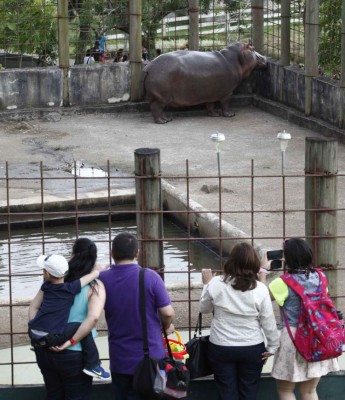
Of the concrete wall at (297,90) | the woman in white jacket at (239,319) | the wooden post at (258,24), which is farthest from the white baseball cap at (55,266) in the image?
the wooden post at (258,24)

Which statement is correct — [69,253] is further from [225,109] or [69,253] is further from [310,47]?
[225,109]

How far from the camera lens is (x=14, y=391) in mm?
6969

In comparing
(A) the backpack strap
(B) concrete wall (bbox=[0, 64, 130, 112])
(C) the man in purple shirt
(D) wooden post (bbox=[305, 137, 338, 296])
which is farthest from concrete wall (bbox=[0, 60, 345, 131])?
(C) the man in purple shirt

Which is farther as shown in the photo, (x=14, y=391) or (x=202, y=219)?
(x=202, y=219)

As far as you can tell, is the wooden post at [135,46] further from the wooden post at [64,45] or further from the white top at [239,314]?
the white top at [239,314]

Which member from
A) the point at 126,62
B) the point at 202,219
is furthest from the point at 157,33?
the point at 202,219

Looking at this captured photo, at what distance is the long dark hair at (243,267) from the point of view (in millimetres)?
6148

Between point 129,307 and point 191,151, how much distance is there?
9617 mm

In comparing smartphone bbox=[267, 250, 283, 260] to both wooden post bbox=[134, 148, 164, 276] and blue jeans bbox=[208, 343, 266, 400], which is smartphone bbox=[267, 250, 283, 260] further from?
wooden post bbox=[134, 148, 164, 276]

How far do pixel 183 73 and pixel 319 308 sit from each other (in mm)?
11282

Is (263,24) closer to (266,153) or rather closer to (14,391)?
(266,153)

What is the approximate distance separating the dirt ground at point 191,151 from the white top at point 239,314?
16.4 feet

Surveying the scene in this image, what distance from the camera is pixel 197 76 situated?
17.5 meters

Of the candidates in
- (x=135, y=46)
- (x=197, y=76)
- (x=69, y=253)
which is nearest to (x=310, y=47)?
(x=197, y=76)
